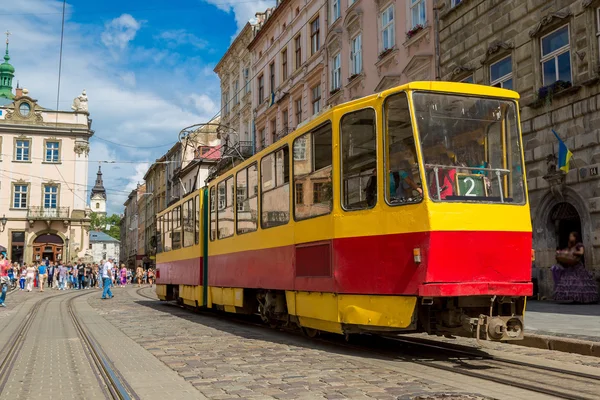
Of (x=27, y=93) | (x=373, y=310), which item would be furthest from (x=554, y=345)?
(x=27, y=93)

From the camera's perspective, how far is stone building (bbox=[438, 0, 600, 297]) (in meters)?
14.0

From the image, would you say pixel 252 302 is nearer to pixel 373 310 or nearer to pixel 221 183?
pixel 221 183

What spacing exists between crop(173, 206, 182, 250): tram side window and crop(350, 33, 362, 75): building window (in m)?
10.2

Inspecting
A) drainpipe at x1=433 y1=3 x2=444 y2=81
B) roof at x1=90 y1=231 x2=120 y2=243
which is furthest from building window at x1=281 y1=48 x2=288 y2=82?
roof at x1=90 y1=231 x2=120 y2=243

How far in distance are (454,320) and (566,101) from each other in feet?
29.0

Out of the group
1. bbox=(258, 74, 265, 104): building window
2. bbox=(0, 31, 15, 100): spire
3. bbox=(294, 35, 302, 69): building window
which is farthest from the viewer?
bbox=(0, 31, 15, 100): spire

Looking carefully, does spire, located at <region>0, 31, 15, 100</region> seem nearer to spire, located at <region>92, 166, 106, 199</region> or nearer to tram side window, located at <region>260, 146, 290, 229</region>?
tram side window, located at <region>260, 146, 290, 229</region>

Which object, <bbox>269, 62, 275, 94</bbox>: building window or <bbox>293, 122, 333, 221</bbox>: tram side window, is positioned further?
<bbox>269, 62, 275, 94</bbox>: building window

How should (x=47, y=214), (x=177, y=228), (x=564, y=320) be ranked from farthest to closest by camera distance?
(x=47, y=214) → (x=177, y=228) → (x=564, y=320)

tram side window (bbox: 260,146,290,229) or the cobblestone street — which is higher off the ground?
tram side window (bbox: 260,146,290,229)

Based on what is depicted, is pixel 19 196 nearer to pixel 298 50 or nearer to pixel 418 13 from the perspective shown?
pixel 298 50

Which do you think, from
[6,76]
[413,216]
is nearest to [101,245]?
[6,76]

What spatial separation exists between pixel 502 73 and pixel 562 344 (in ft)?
33.7

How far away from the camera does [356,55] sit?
25.6m
